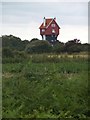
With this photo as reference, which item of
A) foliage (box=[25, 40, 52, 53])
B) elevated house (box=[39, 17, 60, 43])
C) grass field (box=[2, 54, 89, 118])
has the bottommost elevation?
grass field (box=[2, 54, 89, 118])

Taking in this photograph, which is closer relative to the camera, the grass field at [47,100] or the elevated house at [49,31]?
the grass field at [47,100]

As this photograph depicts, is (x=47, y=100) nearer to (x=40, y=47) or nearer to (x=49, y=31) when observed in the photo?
(x=40, y=47)

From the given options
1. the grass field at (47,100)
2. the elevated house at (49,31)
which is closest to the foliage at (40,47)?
the elevated house at (49,31)

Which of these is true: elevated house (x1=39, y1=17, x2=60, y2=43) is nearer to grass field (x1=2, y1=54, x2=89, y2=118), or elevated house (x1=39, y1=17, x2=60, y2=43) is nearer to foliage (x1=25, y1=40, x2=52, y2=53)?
foliage (x1=25, y1=40, x2=52, y2=53)

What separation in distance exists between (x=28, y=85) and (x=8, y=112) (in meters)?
2.32

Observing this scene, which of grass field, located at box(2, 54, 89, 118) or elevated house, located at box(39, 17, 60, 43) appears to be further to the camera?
elevated house, located at box(39, 17, 60, 43)

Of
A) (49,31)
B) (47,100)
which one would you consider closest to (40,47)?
(49,31)

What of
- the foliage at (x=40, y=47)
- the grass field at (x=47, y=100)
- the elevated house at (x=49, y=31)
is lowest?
the grass field at (x=47, y=100)

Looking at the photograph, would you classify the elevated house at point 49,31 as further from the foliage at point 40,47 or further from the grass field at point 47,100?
the grass field at point 47,100

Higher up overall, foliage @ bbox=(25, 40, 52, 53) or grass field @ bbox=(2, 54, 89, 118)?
foliage @ bbox=(25, 40, 52, 53)

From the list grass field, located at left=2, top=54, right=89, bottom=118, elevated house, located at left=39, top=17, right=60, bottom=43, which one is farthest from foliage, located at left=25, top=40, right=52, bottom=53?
grass field, located at left=2, top=54, right=89, bottom=118

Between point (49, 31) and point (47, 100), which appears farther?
point (49, 31)

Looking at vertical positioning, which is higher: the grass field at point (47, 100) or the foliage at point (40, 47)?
the foliage at point (40, 47)

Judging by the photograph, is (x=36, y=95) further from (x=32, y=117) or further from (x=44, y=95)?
(x=32, y=117)
